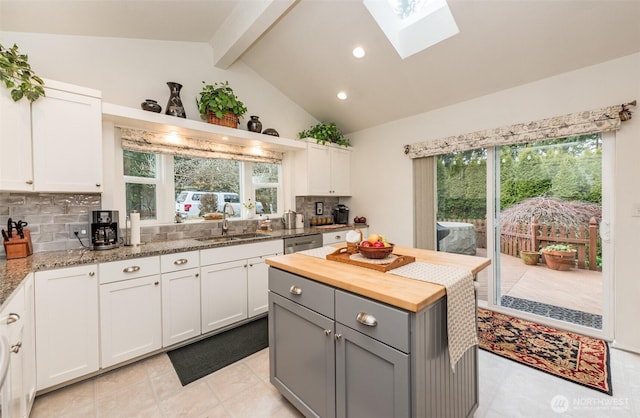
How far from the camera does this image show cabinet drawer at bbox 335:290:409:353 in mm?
1104

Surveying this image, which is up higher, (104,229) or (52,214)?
(52,214)

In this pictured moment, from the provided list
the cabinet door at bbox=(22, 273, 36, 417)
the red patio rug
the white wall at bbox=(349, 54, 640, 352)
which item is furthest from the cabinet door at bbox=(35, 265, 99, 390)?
the white wall at bbox=(349, 54, 640, 352)

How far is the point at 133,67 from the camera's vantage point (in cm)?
271

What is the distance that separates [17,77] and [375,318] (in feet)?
9.02

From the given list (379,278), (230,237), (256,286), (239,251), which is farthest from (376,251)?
(230,237)

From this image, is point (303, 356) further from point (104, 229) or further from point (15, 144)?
point (15, 144)

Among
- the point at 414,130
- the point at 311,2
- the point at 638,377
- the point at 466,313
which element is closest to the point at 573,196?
the point at 638,377

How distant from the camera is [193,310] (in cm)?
250

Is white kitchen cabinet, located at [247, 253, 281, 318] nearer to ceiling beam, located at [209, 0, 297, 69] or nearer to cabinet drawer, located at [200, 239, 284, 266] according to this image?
cabinet drawer, located at [200, 239, 284, 266]

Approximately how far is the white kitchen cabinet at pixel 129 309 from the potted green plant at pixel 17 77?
4.22 feet

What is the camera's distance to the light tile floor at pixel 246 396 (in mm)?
1721

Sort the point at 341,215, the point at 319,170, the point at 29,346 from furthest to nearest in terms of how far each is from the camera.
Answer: the point at 341,215, the point at 319,170, the point at 29,346

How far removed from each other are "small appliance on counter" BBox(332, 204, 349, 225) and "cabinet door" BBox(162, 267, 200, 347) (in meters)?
2.55

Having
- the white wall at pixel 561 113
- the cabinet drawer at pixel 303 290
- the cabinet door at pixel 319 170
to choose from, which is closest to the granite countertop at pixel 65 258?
the cabinet drawer at pixel 303 290
